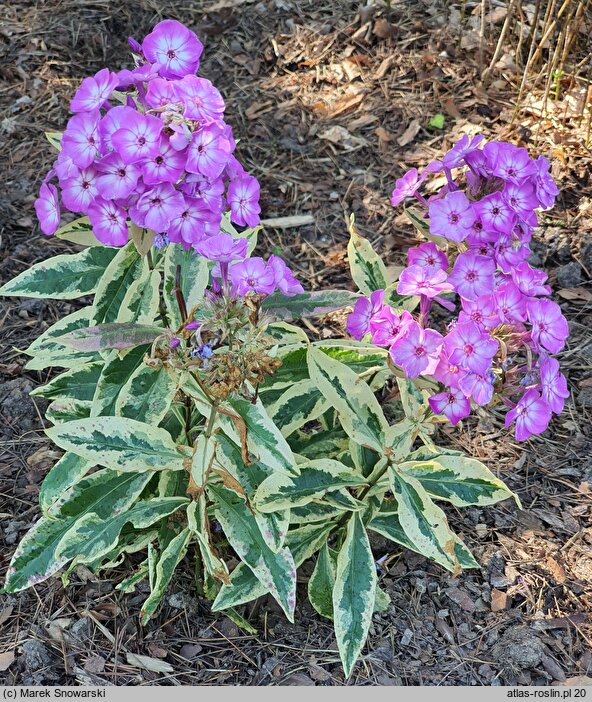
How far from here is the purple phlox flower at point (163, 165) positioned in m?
1.73

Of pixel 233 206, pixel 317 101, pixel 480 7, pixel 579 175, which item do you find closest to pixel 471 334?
pixel 233 206

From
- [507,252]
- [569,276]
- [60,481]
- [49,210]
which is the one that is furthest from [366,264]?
[569,276]

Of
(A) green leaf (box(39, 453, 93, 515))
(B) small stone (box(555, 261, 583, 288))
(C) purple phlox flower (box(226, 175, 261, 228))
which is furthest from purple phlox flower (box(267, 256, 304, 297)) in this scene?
(B) small stone (box(555, 261, 583, 288))

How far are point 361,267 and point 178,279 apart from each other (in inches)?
25.7

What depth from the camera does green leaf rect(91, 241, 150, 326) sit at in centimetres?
A: 220

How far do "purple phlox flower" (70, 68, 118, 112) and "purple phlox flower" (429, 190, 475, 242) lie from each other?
773 millimetres

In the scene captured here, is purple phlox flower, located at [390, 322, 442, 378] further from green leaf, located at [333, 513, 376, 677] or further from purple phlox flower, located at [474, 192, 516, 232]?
green leaf, located at [333, 513, 376, 677]

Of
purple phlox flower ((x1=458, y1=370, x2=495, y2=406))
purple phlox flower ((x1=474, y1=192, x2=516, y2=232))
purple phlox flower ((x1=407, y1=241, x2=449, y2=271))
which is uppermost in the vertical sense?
purple phlox flower ((x1=474, y1=192, x2=516, y2=232))

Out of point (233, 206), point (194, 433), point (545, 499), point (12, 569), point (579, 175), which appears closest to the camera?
point (233, 206)

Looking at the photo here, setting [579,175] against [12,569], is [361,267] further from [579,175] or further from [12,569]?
[579,175]

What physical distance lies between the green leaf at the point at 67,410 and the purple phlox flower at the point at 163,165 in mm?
768

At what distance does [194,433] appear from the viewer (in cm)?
232

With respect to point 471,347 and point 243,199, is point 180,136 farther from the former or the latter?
point 471,347

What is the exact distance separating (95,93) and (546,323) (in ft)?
3.72
